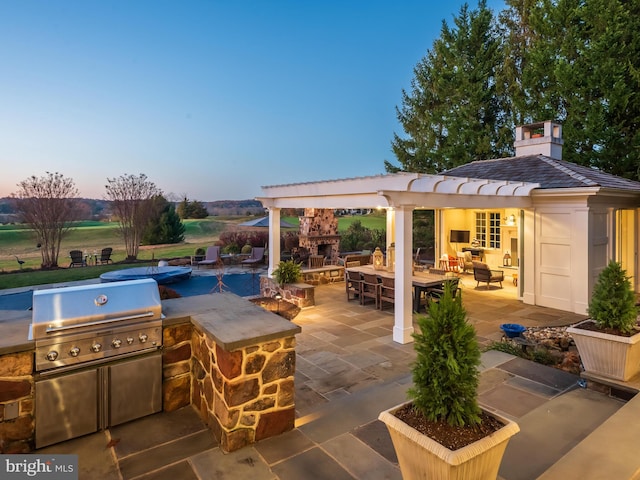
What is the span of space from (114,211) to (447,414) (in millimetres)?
19296

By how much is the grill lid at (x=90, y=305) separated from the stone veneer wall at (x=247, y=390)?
1.77 ft

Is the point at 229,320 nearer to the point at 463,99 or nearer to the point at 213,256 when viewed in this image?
the point at 213,256

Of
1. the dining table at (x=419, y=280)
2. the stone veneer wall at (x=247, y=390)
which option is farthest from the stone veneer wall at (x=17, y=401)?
the dining table at (x=419, y=280)

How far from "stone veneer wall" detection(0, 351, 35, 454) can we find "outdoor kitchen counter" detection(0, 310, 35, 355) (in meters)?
0.07

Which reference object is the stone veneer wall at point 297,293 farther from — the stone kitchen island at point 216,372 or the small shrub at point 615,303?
the small shrub at point 615,303

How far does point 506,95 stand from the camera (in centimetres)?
1812

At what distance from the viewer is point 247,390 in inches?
106

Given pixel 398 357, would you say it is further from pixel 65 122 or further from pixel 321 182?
pixel 65 122

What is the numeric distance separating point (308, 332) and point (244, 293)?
16.9 feet

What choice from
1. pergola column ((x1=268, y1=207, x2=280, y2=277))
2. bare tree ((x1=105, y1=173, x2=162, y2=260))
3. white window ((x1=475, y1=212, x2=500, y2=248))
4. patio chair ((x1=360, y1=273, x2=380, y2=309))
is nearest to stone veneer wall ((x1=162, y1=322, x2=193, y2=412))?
patio chair ((x1=360, y1=273, x2=380, y2=309))

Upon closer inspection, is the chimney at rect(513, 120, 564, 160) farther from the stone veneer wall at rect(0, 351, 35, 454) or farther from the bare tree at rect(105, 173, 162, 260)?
the bare tree at rect(105, 173, 162, 260)

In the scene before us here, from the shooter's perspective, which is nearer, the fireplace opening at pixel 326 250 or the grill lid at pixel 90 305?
the grill lid at pixel 90 305

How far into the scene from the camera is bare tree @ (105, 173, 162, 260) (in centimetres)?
1781

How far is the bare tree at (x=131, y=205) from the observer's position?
58.4ft
